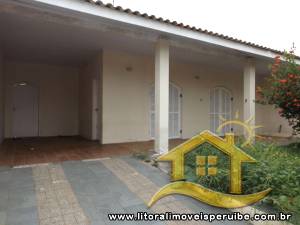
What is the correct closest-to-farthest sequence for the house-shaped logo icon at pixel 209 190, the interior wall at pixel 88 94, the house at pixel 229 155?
the house-shaped logo icon at pixel 209 190, the house at pixel 229 155, the interior wall at pixel 88 94

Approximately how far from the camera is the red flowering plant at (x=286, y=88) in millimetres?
5453

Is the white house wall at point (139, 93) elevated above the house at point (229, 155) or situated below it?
above

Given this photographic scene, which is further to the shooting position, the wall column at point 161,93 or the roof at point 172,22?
the wall column at point 161,93

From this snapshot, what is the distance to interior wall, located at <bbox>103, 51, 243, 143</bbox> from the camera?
23.9 feet

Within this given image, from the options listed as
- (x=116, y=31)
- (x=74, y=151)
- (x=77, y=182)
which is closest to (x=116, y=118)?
(x=74, y=151)

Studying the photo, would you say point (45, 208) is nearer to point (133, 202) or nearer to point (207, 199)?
point (133, 202)

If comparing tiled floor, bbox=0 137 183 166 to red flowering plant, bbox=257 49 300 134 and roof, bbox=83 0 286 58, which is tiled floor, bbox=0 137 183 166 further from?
red flowering plant, bbox=257 49 300 134

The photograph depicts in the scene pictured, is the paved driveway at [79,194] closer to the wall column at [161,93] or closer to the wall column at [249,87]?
the wall column at [161,93]

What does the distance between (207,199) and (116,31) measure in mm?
3650

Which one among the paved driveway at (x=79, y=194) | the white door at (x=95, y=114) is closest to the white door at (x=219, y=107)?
the white door at (x=95, y=114)

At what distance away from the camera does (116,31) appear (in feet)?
15.7

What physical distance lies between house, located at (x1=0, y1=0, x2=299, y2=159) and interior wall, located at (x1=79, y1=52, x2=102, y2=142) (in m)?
0.04

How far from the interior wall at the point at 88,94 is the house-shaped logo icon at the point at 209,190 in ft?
14.7

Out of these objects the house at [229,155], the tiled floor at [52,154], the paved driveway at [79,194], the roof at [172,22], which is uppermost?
the roof at [172,22]
